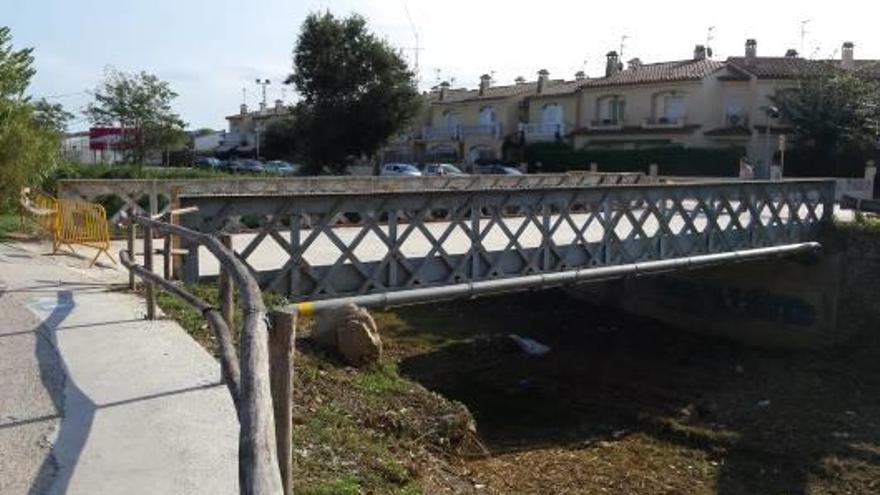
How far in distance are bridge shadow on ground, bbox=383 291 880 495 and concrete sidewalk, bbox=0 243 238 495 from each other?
3738 millimetres

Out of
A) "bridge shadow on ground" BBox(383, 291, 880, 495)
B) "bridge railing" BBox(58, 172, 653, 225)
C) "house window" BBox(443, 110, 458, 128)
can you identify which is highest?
"house window" BBox(443, 110, 458, 128)

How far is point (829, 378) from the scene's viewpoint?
18.8m

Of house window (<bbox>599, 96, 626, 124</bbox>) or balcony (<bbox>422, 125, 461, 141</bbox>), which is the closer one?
house window (<bbox>599, 96, 626, 124</bbox>)

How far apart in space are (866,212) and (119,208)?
17.4m

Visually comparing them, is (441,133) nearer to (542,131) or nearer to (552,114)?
(552,114)

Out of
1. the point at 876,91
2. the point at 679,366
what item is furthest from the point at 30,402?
the point at 876,91

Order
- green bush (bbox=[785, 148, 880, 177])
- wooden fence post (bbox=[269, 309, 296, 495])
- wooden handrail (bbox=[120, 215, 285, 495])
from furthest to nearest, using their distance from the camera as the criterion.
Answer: green bush (bbox=[785, 148, 880, 177]) < wooden fence post (bbox=[269, 309, 296, 495]) < wooden handrail (bbox=[120, 215, 285, 495])

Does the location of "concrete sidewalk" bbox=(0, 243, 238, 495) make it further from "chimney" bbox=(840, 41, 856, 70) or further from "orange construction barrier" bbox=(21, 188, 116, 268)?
"chimney" bbox=(840, 41, 856, 70)

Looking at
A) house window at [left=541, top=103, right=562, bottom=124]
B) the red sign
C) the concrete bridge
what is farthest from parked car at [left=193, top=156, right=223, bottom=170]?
the concrete bridge

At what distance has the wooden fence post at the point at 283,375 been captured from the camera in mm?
4633

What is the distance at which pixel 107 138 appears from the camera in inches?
1779

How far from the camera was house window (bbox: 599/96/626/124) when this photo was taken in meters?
56.6

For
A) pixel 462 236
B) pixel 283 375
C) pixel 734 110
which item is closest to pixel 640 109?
pixel 734 110

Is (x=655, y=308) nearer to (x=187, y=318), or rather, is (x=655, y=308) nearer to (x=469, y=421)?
(x=469, y=421)
